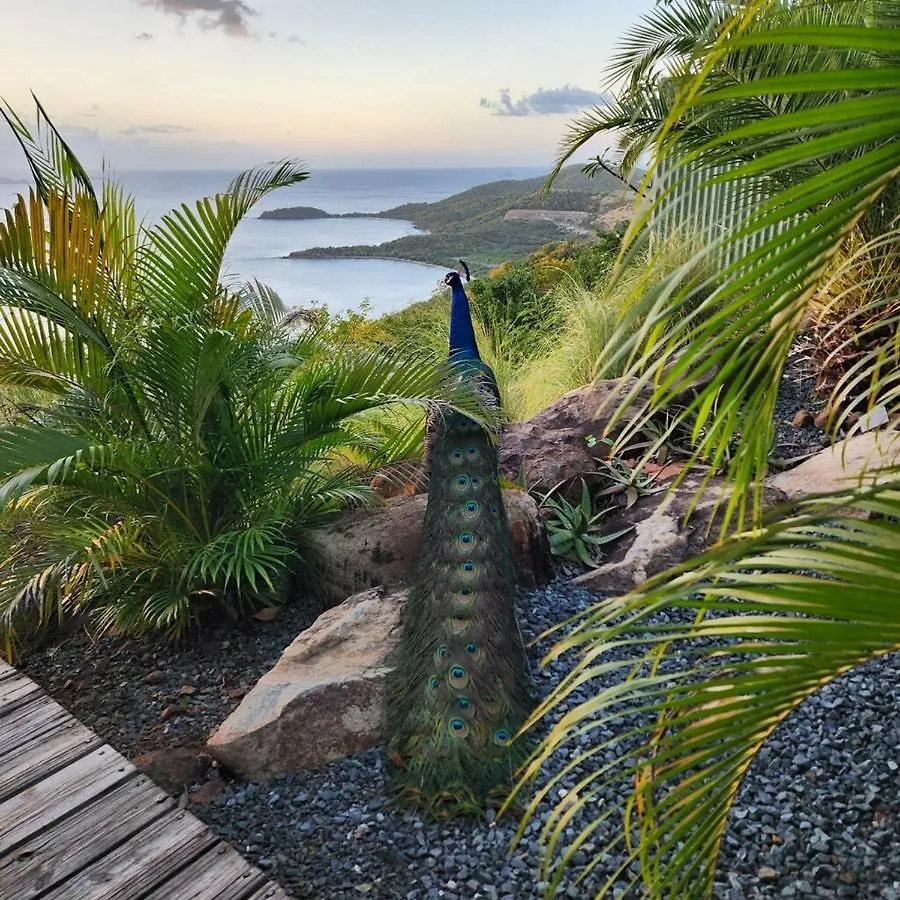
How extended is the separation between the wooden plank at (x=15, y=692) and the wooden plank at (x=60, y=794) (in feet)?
1.06

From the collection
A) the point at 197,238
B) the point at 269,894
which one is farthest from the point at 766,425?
the point at 197,238

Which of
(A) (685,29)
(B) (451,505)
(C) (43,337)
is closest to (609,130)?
(A) (685,29)

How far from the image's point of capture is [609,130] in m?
3.21

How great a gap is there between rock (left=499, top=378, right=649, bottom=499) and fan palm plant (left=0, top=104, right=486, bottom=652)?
29.2 inches

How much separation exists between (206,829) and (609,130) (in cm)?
282

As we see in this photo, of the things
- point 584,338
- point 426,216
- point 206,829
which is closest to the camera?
point 206,829

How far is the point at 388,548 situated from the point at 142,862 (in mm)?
1182

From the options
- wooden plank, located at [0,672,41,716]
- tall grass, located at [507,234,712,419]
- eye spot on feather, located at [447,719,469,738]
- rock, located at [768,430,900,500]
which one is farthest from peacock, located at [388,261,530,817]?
tall grass, located at [507,234,712,419]

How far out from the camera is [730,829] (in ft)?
4.86

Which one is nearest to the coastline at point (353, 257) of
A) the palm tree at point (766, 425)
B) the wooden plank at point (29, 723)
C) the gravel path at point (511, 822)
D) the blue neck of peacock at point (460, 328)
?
the blue neck of peacock at point (460, 328)

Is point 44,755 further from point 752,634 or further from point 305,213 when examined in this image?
point 305,213

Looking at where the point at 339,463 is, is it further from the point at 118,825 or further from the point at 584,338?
the point at 584,338

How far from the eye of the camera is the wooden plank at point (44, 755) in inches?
60.6

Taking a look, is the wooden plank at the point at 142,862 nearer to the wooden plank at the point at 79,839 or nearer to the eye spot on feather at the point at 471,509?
the wooden plank at the point at 79,839
